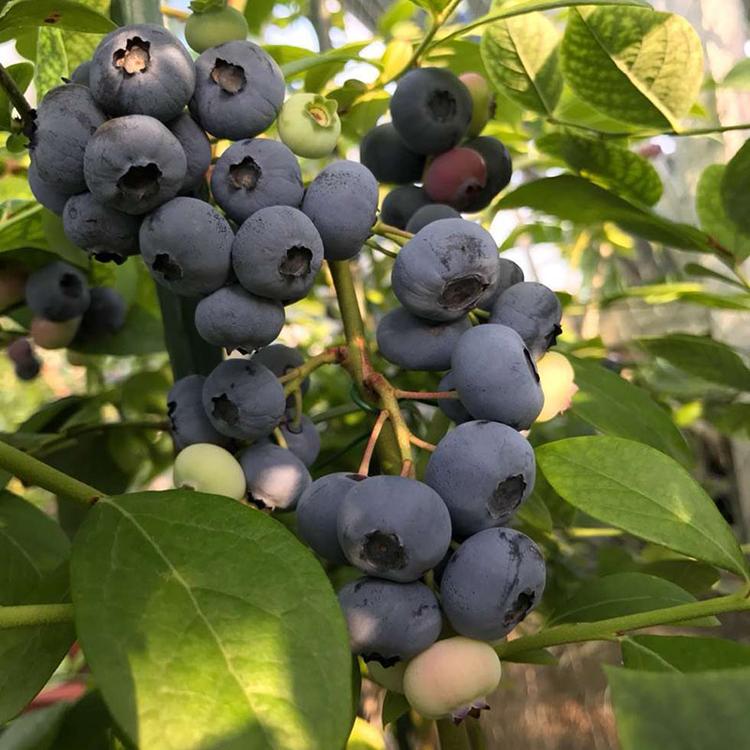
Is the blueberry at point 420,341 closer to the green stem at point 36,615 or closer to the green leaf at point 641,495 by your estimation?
the green leaf at point 641,495

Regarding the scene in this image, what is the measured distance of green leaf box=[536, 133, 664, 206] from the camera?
79 centimetres

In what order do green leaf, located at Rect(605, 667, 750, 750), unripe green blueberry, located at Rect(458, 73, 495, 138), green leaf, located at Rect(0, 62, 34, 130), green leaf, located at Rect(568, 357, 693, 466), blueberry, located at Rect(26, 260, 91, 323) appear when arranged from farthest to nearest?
blueberry, located at Rect(26, 260, 91, 323)
unripe green blueberry, located at Rect(458, 73, 495, 138)
green leaf, located at Rect(568, 357, 693, 466)
green leaf, located at Rect(0, 62, 34, 130)
green leaf, located at Rect(605, 667, 750, 750)

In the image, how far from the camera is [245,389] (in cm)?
51

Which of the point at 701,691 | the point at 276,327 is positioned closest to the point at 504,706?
the point at 276,327

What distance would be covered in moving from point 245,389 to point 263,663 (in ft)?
0.64

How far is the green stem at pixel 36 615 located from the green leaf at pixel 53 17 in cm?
35

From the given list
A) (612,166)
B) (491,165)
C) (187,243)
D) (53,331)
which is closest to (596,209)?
(612,166)

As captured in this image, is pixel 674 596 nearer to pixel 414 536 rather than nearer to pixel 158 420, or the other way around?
pixel 414 536

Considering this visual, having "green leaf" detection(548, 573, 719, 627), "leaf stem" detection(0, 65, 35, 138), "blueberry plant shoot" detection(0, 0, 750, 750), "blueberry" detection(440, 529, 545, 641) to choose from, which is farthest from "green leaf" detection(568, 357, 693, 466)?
"leaf stem" detection(0, 65, 35, 138)

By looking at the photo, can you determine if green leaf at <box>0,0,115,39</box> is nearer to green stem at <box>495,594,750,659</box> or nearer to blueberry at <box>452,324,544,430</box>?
blueberry at <box>452,324,544,430</box>

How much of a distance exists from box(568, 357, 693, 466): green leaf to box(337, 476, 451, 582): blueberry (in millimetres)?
250

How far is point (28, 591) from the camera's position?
1.92 feet

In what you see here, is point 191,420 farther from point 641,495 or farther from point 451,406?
point 641,495

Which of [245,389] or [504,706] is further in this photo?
[504,706]
